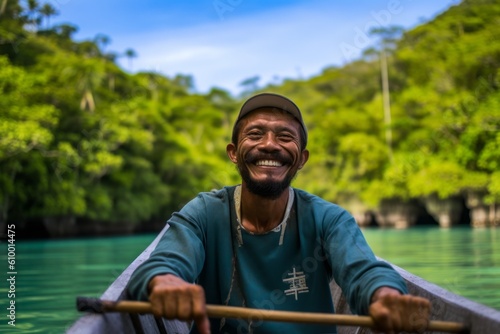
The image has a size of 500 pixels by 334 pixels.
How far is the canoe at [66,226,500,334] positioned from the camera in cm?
195

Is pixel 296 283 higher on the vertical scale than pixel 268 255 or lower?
lower

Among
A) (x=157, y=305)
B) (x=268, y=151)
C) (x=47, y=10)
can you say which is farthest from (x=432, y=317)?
(x=47, y=10)

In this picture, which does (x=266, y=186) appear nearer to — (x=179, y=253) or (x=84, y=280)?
(x=179, y=253)

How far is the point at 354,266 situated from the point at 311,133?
3643 centimetres

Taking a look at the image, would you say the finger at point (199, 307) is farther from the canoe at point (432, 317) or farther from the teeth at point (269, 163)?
the teeth at point (269, 163)

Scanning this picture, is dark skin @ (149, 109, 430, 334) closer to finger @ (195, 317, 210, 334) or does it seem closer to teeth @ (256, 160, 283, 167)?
teeth @ (256, 160, 283, 167)

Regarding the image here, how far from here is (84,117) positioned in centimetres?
2781

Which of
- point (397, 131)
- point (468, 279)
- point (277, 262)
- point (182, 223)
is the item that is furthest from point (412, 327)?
point (397, 131)

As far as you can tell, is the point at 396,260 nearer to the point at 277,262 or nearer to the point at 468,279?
the point at 468,279

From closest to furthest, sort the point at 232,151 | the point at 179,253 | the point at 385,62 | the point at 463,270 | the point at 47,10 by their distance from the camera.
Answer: the point at 179,253 < the point at 232,151 < the point at 463,270 < the point at 47,10 < the point at 385,62

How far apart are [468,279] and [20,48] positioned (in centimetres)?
2234

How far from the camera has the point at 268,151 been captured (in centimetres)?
254

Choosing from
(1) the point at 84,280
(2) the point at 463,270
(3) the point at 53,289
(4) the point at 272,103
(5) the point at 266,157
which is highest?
(4) the point at 272,103

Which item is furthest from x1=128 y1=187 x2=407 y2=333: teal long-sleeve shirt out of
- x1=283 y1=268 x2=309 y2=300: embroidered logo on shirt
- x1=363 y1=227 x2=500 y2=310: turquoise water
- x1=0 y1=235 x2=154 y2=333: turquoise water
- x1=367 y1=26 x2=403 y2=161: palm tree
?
x1=367 y1=26 x2=403 y2=161: palm tree
